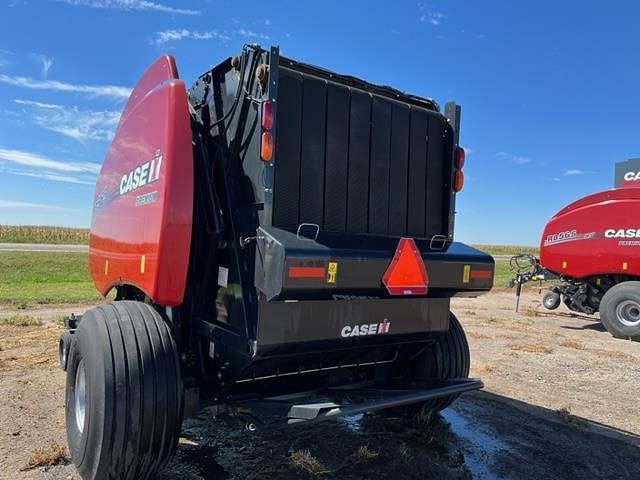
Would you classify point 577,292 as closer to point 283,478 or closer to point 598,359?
point 598,359

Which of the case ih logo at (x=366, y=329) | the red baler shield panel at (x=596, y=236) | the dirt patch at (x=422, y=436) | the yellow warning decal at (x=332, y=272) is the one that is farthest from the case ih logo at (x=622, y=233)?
the yellow warning decal at (x=332, y=272)

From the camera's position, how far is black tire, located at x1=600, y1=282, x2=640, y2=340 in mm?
9407

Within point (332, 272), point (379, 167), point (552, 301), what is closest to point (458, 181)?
point (379, 167)

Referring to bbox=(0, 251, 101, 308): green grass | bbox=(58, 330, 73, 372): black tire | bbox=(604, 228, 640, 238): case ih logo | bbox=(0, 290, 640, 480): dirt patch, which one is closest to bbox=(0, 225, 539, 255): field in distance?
bbox=(0, 251, 101, 308): green grass

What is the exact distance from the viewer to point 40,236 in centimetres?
4191

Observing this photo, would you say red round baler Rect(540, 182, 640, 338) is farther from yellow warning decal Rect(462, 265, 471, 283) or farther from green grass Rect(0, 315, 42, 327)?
green grass Rect(0, 315, 42, 327)

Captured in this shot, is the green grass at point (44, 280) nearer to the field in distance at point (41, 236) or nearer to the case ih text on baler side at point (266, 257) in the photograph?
the case ih text on baler side at point (266, 257)

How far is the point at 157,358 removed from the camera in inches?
117

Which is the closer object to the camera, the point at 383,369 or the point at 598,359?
the point at 383,369

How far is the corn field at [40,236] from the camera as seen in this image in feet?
131

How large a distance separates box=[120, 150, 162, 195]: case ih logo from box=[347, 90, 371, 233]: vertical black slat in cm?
122

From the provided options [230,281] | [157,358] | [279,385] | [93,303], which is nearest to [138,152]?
[230,281]

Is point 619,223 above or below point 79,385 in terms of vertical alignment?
above

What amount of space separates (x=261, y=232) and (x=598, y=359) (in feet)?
22.3
